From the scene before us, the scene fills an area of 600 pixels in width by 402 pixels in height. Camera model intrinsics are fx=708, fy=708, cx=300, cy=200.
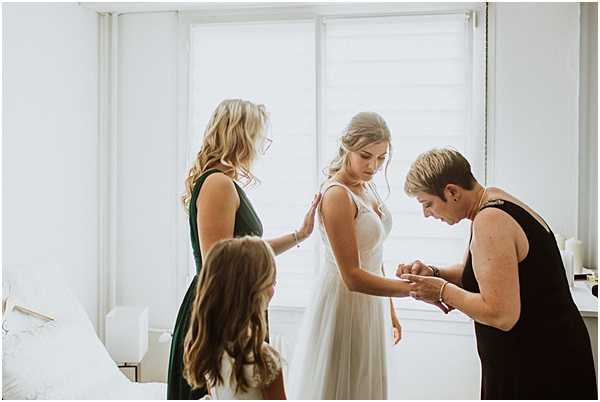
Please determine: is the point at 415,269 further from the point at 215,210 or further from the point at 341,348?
the point at 215,210

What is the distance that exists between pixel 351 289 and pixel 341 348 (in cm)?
18

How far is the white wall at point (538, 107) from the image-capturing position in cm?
240

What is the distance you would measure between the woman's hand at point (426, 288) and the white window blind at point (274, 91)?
1014 mm

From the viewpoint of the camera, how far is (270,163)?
263 centimetres

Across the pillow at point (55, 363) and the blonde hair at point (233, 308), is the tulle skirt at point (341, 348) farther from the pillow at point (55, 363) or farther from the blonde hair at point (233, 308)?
the pillow at point (55, 363)

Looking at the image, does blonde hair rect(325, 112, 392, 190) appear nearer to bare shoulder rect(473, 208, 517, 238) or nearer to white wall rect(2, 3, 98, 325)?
bare shoulder rect(473, 208, 517, 238)

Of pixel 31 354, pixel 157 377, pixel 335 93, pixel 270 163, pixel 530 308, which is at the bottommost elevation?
pixel 157 377

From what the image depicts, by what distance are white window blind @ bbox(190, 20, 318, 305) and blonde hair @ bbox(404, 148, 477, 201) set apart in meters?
1.08

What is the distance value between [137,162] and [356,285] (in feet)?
4.39

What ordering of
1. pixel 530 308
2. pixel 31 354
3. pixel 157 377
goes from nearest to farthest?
1. pixel 530 308
2. pixel 31 354
3. pixel 157 377

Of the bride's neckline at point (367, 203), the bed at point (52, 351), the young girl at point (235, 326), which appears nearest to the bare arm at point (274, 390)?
the young girl at point (235, 326)

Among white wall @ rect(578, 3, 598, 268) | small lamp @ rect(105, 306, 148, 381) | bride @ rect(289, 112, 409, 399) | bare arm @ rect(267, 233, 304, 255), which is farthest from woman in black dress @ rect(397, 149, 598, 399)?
small lamp @ rect(105, 306, 148, 381)

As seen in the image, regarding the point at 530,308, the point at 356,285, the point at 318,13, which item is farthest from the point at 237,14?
the point at 530,308

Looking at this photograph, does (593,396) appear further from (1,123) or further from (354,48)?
(1,123)
